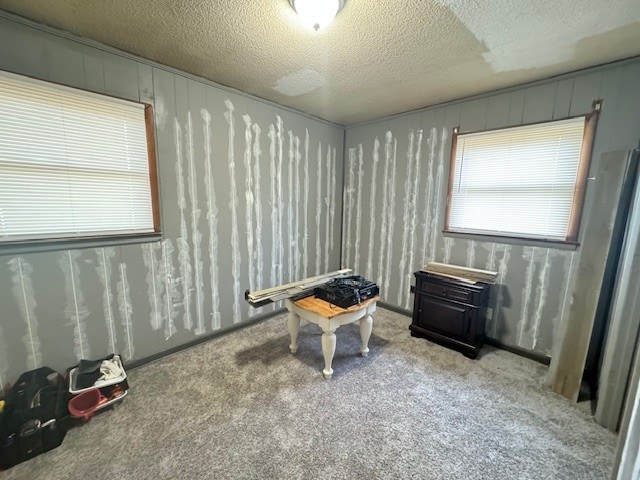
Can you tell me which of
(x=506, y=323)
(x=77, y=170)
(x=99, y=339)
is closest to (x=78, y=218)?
(x=77, y=170)

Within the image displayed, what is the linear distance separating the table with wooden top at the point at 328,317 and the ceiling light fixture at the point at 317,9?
6.17 feet

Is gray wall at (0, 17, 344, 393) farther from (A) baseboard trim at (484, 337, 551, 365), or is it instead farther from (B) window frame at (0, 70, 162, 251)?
(A) baseboard trim at (484, 337, 551, 365)

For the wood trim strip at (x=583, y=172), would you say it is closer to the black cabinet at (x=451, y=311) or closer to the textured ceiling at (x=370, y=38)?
the textured ceiling at (x=370, y=38)

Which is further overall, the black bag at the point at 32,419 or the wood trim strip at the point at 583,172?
the wood trim strip at the point at 583,172

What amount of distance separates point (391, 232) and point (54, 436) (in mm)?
3319

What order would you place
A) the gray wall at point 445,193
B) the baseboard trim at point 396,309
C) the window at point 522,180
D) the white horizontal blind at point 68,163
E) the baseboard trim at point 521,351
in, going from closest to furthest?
the white horizontal blind at point 68,163
the gray wall at point 445,193
the window at point 522,180
the baseboard trim at point 521,351
the baseboard trim at point 396,309

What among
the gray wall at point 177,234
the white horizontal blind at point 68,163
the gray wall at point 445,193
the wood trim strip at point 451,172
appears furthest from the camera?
the wood trim strip at point 451,172

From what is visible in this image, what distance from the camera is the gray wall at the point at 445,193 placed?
195 centimetres

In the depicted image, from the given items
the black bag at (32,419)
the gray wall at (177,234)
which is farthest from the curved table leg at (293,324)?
the black bag at (32,419)

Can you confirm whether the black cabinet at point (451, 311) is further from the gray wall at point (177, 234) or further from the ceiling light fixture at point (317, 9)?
the ceiling light fixture at point (317, 9)

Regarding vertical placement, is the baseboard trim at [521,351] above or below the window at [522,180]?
below

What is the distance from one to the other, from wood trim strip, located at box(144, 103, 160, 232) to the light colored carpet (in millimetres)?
1299

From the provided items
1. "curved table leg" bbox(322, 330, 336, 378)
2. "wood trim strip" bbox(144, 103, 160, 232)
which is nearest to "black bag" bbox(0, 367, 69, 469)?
"wood trim strip" bbox(144, 103, 160, 232)

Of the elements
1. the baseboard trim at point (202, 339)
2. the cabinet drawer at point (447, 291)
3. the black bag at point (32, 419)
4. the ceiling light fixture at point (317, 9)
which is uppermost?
the ceiling light fixture at point (317, 9)
